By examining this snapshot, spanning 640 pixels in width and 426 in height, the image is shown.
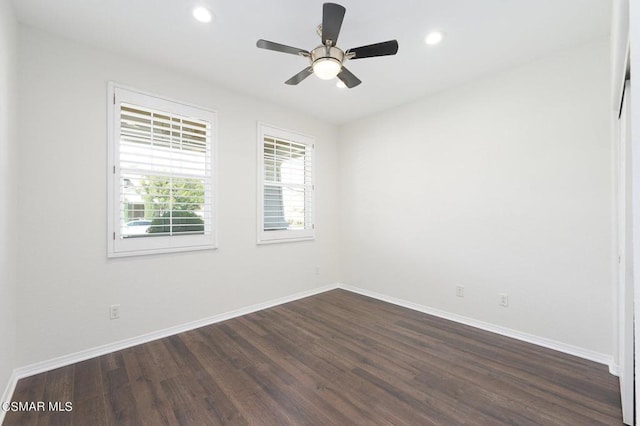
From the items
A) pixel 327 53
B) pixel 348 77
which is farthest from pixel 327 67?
pixel 348 77

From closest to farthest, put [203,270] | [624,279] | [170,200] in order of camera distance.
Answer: [624,279] < [170,200] < [203,270]

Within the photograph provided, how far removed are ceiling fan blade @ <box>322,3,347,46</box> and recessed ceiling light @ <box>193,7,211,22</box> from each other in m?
0.98

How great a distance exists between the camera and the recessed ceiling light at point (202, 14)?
7.22ft

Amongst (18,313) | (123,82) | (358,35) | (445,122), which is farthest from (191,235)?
(445,122)

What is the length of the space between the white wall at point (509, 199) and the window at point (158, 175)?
2452 mm

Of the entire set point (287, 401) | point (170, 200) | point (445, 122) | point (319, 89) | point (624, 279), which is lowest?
point (287, 401)

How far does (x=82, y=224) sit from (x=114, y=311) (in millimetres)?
867

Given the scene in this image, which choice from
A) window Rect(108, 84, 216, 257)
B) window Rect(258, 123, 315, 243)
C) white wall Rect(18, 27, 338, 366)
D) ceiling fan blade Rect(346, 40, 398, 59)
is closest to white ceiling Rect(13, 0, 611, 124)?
white wall Rect(18, 27, 338, 366)

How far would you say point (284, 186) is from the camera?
4.16 metres

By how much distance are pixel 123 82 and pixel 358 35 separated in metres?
2.29

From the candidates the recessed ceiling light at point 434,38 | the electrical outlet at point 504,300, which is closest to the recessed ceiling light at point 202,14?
the recessed ceiling light at point 434,38

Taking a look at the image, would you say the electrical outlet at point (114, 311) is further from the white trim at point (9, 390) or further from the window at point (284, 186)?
the window at point (284, 186)

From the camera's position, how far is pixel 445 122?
138 inches

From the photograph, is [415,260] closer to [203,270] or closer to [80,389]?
[203,270]
